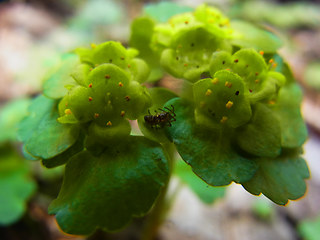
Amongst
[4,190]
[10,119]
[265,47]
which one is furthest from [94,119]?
[10,119]

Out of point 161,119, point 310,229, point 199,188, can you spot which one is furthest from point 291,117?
point 310,229

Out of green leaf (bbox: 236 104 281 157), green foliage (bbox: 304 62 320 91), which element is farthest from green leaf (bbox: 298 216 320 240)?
green foliage (bbox: 304 62 320 91)

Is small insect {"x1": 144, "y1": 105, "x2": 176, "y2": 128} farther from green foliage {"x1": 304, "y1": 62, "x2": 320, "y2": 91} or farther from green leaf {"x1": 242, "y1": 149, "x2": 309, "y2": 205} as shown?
green foliage {"x1": 304, "y1": 62, "x2": 320, "y2": 91}

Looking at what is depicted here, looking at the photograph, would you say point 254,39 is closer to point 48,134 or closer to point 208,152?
point 208,152

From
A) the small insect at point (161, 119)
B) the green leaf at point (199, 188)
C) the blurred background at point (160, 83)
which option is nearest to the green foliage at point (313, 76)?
the blurred background at point (160, 83)

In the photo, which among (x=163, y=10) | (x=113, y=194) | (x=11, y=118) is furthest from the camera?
(x=11, y=118)

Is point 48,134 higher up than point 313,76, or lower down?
higher up

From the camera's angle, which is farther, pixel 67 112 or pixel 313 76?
pixel 313 76
